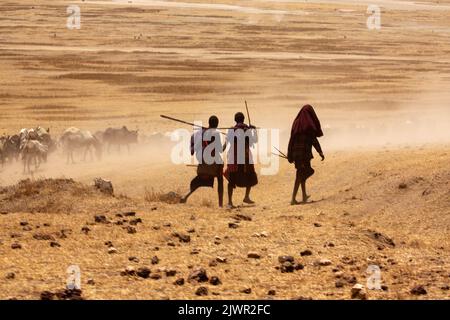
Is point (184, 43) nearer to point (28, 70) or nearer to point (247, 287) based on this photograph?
point (28, 70)

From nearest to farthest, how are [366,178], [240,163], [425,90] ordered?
[240,163], [366,178], [425,90]

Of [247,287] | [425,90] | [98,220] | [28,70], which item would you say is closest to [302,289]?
[247,287]

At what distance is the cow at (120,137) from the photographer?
25.9 meters

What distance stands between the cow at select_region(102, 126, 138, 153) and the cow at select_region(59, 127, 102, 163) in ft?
1.64

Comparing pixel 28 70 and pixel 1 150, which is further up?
pixel 28 70

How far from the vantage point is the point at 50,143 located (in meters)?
25.6

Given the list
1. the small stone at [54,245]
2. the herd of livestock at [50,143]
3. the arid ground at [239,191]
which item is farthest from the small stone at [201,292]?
the herd of livestock at [50,143]

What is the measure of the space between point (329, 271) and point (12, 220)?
15.7 ft

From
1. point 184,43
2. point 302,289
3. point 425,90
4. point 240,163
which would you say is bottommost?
point 302,289

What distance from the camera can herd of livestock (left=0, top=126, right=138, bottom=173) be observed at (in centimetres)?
2397

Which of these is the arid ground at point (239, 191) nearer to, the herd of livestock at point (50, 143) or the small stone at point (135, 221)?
the small stone at point (135, 221)

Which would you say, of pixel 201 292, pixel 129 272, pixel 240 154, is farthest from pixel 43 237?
pixel 240 154
